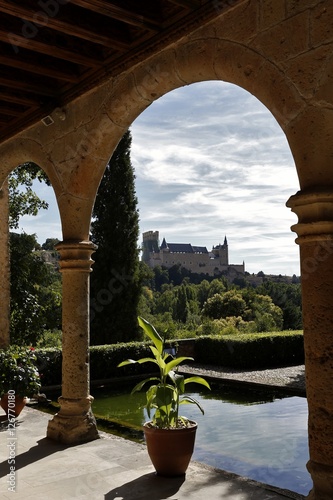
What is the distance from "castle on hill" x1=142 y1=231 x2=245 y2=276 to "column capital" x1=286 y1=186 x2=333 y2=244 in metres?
82.7

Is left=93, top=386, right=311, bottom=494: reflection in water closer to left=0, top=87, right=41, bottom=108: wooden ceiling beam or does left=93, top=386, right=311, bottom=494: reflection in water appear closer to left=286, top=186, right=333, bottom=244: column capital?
left=286, top=186, right=333, bottom=244: column capital

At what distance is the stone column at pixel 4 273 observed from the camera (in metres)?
6.91

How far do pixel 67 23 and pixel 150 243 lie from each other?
93.1 m

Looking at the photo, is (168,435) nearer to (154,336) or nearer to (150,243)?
(154,336)

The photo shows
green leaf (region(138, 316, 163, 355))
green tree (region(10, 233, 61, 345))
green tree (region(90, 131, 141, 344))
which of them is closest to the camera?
green leaf (region(138, 316, 163, 355))

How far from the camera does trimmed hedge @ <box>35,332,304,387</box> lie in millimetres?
9516

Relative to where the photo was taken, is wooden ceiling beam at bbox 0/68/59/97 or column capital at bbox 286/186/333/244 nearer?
column capital at bbox 286/186/333/244

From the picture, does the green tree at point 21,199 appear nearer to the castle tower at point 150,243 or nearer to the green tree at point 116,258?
the green tree at point 116,258

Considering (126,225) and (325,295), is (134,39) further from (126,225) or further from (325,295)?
(126,225)

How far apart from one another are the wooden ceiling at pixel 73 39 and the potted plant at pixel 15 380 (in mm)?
2575

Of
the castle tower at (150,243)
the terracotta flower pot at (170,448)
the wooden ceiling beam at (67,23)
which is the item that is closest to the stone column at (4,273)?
the wooden ceiling beam at (67,23)

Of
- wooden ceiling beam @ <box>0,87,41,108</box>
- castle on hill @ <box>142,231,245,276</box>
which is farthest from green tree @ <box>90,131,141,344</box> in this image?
castle on hill @ <box>142,231,245,276</box>

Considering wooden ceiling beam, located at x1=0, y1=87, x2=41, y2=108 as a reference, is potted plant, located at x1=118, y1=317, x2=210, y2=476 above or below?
below

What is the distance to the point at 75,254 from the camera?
4711mm
